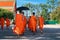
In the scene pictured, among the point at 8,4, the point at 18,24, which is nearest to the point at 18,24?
the point at 18,24

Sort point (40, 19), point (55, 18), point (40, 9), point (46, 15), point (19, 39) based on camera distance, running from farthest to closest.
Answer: point (40, 9) → point (46, 15) → point (55, 18) → point (40, 19) → point (19, 39)

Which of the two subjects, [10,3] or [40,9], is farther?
[40,9]

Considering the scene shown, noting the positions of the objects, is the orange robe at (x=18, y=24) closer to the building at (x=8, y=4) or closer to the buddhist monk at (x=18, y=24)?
the buddhist monk at (x=18, y=24)

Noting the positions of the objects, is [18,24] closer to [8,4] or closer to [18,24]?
[18,24]

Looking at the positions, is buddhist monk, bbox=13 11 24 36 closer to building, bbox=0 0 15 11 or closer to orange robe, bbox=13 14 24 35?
orange robe, bbox=13 14 24 35

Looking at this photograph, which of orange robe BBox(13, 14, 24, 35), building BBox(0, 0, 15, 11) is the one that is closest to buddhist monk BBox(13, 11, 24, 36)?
orange robe BBox(13, 14, 24, 35)

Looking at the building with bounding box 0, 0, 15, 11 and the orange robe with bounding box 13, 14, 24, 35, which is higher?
the building with bounding box 0, 0, 15, 11

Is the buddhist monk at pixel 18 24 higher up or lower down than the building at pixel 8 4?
lower down

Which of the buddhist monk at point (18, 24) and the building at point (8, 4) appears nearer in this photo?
the buddhist monk at point (18, 24)

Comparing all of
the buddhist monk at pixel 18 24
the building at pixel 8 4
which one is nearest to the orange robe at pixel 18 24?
the buddhist monk at pixel 18 24

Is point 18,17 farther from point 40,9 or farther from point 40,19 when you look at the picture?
point 40,9

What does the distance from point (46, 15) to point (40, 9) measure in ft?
35.5

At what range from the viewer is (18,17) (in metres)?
15.6

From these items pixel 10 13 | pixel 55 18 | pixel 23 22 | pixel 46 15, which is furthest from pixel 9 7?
pixel 23 22
